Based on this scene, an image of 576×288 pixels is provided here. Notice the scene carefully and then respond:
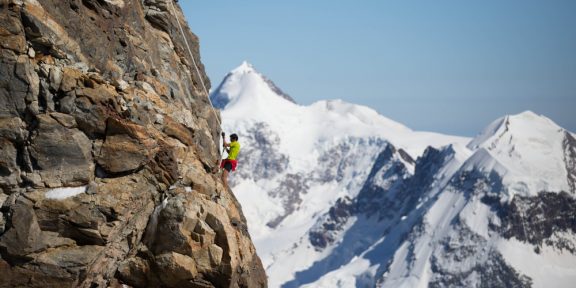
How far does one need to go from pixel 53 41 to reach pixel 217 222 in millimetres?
8147

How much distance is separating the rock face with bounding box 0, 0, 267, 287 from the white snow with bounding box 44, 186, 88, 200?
31 mm

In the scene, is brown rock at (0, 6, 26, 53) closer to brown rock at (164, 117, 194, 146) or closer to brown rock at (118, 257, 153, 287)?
brown rock at (164, 117, 194, 146)

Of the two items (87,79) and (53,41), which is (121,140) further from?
(53,41)

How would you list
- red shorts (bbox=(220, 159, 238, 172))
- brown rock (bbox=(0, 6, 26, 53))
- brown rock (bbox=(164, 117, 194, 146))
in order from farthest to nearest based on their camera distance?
red shorts (bbox=(220, 159, 238, 172))
brown rock (bbox=(164, 117, 194, 146))
brown rock (bbox=(0, 6, 26, 53))

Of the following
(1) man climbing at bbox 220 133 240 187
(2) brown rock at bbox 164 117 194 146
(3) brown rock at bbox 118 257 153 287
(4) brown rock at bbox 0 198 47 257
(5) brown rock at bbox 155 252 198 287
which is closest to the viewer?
(4) brown rock at bbox 0 198 47 257

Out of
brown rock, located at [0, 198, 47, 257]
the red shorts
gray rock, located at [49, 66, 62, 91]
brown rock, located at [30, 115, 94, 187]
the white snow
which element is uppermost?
the red shorts

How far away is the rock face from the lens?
77.7 ft

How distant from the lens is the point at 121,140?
25484 millimetres

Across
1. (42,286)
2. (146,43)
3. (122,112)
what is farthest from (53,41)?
(42,286)

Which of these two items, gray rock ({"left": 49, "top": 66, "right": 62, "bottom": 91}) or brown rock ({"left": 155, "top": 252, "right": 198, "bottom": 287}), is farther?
brown rock ({"left": 155, "top": 252, "right": 198, "bottom": 287})

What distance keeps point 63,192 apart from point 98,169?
4.81 ft

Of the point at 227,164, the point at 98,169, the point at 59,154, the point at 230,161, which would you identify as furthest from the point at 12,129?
the point at 230,161

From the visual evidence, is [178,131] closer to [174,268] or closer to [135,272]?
[174,268]

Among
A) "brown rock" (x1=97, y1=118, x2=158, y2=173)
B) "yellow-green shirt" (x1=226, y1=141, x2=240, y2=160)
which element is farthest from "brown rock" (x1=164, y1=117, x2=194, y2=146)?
"yellow-green shirt" (x1=226, y1=141, x2=240, y2=160)
